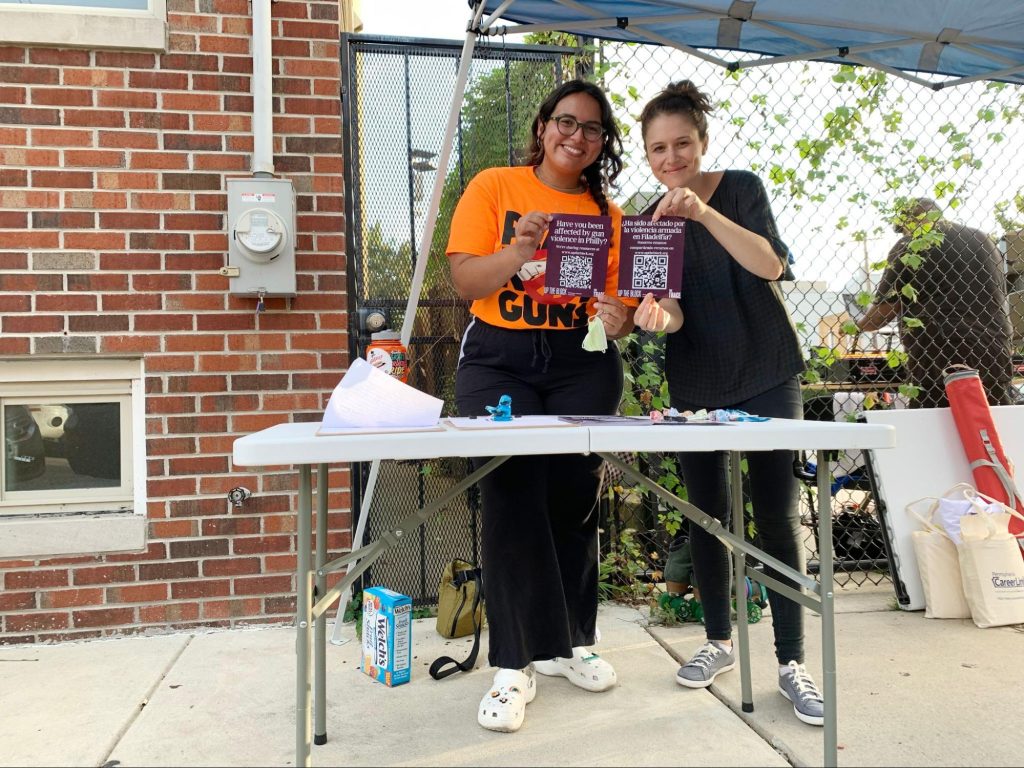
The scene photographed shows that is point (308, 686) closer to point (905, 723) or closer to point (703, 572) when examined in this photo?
point (703, 572)

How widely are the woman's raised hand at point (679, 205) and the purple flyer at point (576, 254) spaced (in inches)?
6.1

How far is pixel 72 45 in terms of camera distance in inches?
120

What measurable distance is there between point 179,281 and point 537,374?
1684mm

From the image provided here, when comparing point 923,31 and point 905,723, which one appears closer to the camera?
point 905,723

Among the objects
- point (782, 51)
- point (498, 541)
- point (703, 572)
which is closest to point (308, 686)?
point (498, 541)

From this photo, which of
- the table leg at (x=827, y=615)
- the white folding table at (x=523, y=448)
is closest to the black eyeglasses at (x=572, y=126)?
the white folding table at (x=523, y=448)

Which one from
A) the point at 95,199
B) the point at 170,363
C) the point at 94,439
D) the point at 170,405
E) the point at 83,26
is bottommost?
the point at 94,439

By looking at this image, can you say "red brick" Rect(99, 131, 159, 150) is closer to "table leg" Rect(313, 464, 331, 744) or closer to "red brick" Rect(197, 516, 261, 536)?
"red brick" Rect(197, 516, 261, 536)

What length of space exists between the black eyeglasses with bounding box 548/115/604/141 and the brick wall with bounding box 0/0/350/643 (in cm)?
125

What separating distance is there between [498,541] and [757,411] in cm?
90

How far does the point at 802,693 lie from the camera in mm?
2303

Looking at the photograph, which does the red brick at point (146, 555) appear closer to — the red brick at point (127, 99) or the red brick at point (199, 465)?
the red brick at point (199, 465)

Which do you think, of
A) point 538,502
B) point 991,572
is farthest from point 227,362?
point 991,572

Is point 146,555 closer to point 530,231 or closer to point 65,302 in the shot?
point 65,302
